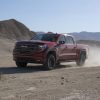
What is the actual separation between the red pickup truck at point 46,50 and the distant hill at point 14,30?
54.5m

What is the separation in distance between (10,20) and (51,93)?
241ft

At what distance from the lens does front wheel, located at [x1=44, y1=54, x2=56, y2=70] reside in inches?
814

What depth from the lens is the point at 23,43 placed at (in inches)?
810

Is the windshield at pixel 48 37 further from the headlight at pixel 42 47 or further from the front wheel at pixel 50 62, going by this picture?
the headlight at pixel 42 47

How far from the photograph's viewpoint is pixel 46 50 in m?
20.5

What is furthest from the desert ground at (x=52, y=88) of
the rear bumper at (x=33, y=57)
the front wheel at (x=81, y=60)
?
the front wheel at (x=81, y=60)

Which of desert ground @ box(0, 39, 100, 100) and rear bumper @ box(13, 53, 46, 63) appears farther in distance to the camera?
rear bumper @ box(13, 53, 46, 63)

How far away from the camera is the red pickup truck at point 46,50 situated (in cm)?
2033

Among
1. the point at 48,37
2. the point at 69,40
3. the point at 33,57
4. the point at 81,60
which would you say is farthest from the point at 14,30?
the point at 33,57

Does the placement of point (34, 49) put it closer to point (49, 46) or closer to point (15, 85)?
point (49, 46)

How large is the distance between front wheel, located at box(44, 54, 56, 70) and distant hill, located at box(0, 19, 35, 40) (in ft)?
183

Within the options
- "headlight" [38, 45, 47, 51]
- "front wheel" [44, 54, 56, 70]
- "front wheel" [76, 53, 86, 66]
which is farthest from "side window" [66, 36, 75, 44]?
"headlight" [38, 45, 47, 51]

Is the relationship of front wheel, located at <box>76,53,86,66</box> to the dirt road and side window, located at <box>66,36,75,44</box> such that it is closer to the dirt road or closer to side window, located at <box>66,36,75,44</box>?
side window, located at <box>66,36,75,44</box>

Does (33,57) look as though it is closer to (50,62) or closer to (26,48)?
(26,48)
